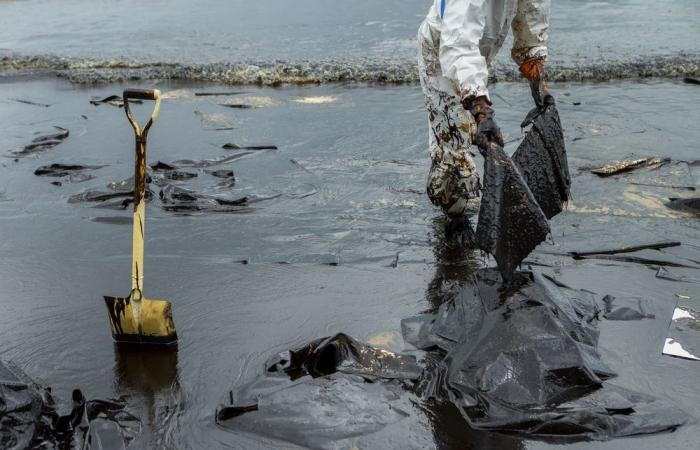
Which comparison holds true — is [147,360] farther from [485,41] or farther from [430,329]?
[485,41]

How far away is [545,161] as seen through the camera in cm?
415

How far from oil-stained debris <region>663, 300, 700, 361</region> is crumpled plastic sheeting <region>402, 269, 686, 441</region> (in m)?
0.36

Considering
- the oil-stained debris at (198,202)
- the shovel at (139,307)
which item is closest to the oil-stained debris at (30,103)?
the oil-stained debris at (198,202)

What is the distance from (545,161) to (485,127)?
2.24 feet

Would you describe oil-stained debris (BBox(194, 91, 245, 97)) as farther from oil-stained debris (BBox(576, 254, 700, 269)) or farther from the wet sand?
oil-stained debris (BBox(576, 254, 700, 269))

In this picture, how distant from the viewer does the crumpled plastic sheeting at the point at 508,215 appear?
352cm

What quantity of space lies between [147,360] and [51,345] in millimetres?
542

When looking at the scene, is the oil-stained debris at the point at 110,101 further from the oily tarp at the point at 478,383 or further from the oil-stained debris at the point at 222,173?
the oily tarp at the point at 478,383

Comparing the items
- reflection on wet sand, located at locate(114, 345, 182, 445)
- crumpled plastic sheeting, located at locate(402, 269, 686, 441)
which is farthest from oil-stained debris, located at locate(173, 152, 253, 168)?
crumpled plastic sheeting, located at locate(402, 269, 686, 441)

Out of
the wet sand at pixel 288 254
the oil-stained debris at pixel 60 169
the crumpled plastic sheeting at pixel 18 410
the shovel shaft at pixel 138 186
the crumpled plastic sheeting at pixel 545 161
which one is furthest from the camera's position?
the oil-stained debris at pixel 60 169

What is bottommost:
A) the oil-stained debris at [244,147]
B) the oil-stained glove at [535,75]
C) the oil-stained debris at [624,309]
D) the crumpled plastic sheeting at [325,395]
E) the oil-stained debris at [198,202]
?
the crumpled plastic sheeting at [325,395]

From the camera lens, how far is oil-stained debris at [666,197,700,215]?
5.26 metres

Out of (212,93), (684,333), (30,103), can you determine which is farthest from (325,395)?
(30,103)

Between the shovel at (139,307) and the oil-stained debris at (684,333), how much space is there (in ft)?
7.90
